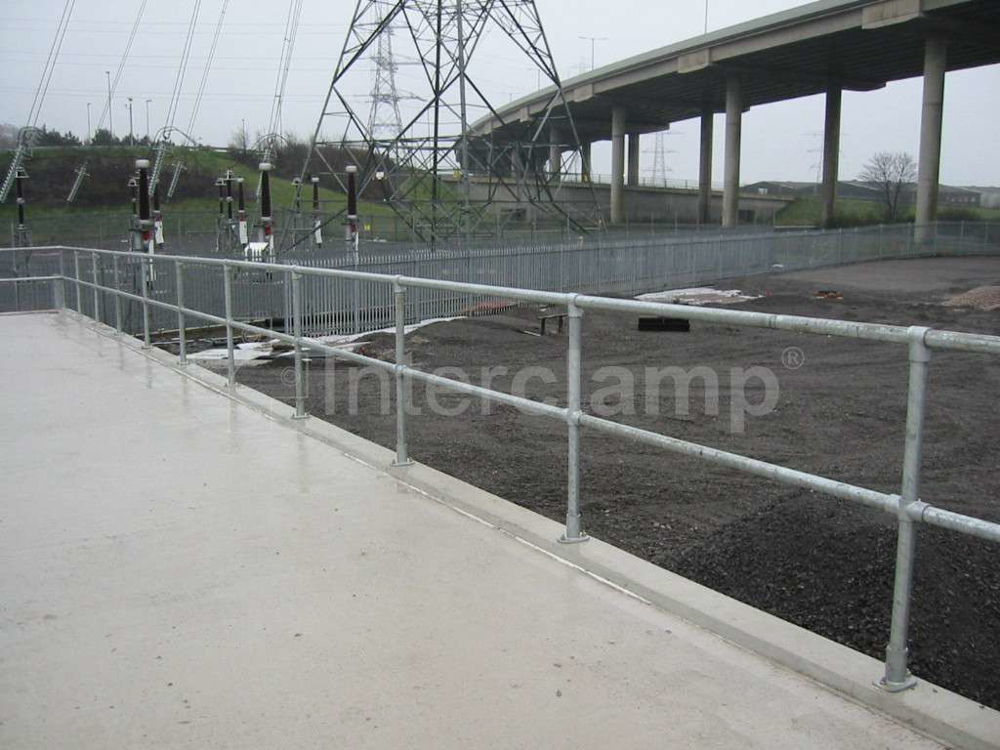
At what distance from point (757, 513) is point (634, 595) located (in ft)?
8.67

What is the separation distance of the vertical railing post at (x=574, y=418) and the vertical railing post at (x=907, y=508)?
5.38 feet

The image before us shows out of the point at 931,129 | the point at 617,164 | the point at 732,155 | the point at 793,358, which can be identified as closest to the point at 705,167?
the point at 617,164

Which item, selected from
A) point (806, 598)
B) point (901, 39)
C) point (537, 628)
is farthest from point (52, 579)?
point (901, 39)

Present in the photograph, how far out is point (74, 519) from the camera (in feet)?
17.0

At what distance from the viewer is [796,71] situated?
5784cm

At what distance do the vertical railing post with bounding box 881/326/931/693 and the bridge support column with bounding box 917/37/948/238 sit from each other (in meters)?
50.2

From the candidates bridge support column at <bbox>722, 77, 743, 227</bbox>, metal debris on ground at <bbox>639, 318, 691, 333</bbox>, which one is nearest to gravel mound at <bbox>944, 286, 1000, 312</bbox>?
metal debris on ground at <bbox>639, 318, 691, 333</bbox>

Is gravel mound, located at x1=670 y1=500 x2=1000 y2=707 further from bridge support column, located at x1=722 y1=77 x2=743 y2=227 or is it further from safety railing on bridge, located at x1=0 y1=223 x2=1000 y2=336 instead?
bridge support column, located at x1=722 y1=77 x2=743 y2=227

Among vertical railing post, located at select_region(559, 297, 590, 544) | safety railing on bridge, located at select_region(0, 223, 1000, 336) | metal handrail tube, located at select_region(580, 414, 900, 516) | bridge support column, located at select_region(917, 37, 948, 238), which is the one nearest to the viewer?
metal handrail tube, located at select_region(580, 414, 900, 516)

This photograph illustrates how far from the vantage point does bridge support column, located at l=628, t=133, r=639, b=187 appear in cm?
8481

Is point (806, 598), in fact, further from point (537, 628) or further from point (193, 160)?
point (193, 160)

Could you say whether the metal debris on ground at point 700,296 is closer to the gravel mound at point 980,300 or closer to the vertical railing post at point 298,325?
the gravel mound at point 980,300

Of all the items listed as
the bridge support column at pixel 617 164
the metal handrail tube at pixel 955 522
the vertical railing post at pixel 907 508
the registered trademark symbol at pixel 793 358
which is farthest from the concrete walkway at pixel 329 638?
the bridge support column at pixel 617 164

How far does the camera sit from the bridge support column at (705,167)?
71062 millimetres
